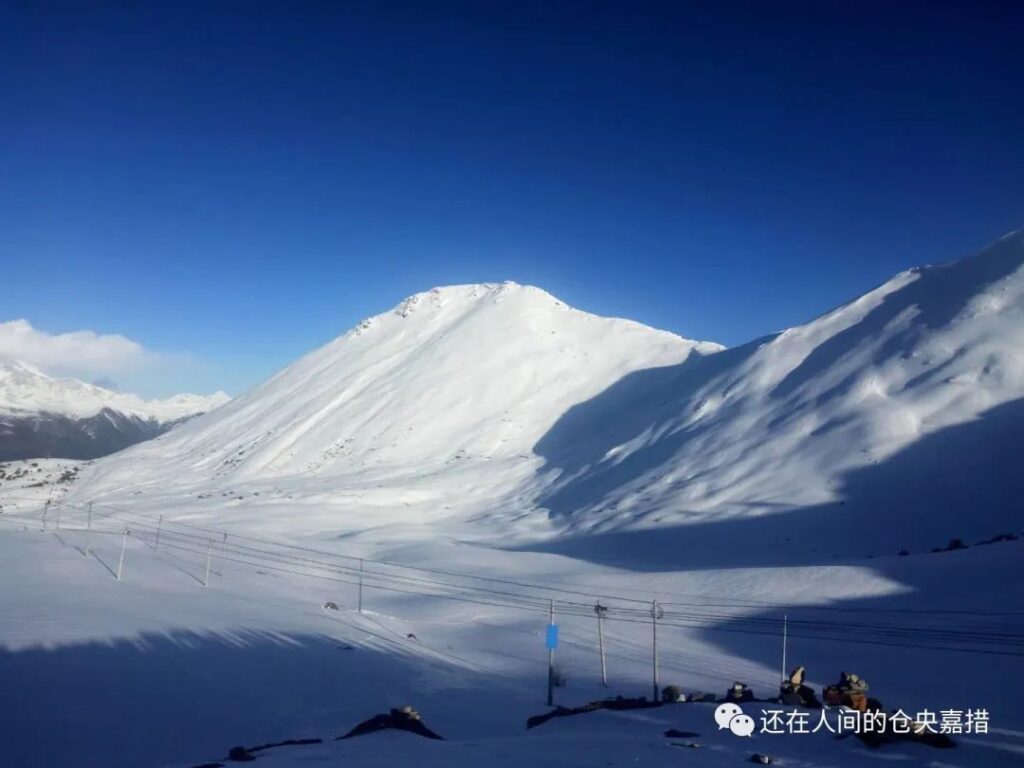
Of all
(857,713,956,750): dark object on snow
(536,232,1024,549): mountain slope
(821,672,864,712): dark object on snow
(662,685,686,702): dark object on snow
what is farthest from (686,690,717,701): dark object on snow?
(536,232,1024,549): mountain slope

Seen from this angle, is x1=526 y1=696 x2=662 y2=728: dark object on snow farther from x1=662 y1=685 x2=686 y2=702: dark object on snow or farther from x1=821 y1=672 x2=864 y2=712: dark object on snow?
x1=821 y1=672 x2=864 y2=712: dark object on snow

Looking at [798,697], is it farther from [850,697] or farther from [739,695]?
[850,697]

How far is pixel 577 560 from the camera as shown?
41094mm

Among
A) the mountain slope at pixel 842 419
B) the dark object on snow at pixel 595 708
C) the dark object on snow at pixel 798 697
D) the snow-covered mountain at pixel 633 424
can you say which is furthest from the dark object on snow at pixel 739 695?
the mountain slope at pixel 842 419

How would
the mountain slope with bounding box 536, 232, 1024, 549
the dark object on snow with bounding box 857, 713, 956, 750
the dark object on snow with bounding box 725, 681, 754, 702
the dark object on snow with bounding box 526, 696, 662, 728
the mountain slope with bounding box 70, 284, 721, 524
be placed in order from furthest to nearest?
1. the mountain slope with bounding box 70, 284, 721, 524
2. the mountain slope with bounding box 536, 232, 1024, 549
3. the dark object on snow with bounding box 725, 681, 754, 702
4. the dark object on snow with bounding box 526, 696, 662, 728
5. the dark object on snow with bounding box 857, 713, 956, 750

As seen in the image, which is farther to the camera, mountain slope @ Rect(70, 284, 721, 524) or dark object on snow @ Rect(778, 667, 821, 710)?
mountain slope @ Rect(70, 284, 721, 524)

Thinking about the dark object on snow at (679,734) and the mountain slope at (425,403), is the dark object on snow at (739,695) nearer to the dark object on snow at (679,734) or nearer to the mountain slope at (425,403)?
the dark object on snow at (679,734)

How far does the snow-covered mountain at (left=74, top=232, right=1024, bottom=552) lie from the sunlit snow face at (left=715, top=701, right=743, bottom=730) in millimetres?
28401

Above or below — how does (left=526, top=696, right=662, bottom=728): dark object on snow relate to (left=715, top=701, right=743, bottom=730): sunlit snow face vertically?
below

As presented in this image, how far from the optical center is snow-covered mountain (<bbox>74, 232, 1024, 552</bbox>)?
145 ft

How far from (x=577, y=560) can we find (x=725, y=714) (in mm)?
29171

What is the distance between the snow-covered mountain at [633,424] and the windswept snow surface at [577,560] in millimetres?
307

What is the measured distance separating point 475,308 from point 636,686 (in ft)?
386

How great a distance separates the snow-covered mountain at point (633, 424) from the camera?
145ft
